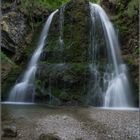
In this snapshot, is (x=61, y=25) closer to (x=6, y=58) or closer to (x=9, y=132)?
(x=6, y=58)

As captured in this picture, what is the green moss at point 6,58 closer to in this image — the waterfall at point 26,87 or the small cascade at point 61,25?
the waterfall at point 26,87

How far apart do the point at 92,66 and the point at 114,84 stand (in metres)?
1.20

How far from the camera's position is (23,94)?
34.8 feet

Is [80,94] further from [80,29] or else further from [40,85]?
[80,29]

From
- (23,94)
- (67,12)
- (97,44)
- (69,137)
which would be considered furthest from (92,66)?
(69,137)

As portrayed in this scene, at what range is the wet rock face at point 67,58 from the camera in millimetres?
10414

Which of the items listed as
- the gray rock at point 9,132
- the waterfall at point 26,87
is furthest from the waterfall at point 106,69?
the gray rock at point 9,132

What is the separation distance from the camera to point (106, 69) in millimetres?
10750

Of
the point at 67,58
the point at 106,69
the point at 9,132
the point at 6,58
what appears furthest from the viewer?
the point at 6,58

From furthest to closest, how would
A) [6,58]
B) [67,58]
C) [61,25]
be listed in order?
[61,25]
[6,58]
[67,58]

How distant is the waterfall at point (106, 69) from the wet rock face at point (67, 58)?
0.29 m

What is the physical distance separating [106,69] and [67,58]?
2280mm

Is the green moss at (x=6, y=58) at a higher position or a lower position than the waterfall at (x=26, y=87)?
higher

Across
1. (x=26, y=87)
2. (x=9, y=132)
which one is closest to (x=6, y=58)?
(x=26, y=87)
